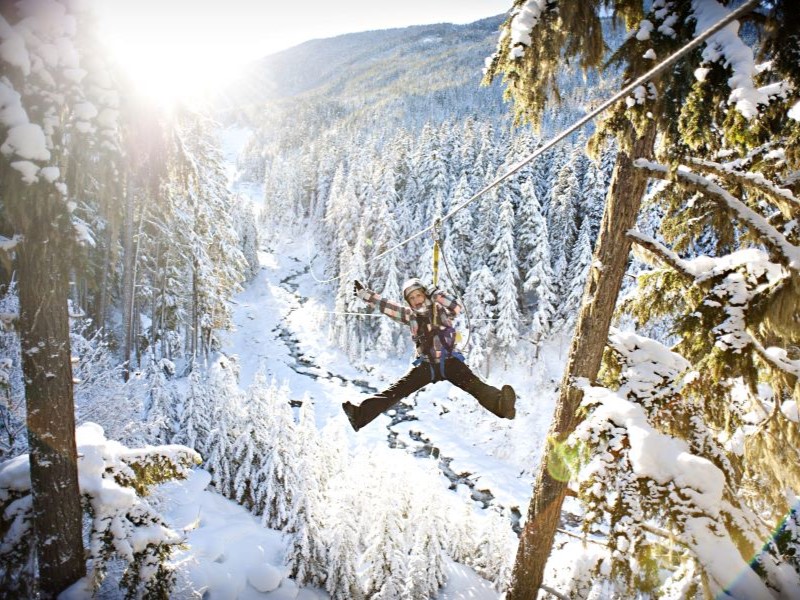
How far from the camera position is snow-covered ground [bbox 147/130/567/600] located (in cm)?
965

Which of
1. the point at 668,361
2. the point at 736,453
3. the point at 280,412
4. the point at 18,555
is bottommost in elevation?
the point at 280,412

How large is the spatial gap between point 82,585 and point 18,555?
2.42 ft

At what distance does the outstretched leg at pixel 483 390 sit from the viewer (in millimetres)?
5801

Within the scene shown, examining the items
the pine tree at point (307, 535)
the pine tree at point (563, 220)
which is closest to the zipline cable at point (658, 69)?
the pine tree at point (307, 535)

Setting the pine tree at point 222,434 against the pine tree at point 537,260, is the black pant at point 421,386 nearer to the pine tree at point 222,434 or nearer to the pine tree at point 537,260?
the pine tree at point 222,434

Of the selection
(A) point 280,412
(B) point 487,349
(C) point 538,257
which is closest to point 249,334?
(B) point 487,349

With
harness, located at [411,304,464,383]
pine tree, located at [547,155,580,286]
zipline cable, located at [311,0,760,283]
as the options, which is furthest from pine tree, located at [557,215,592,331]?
zipline cable, located at [311,0,760,283]

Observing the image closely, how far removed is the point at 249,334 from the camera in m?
39.0

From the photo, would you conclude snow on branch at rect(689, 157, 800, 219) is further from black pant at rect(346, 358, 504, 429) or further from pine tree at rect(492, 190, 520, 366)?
pine tree at rect(492, 190, 520, 366)

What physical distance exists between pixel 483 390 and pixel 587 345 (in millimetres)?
1583

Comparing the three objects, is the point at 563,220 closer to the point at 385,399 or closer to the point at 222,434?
the point at 222,434

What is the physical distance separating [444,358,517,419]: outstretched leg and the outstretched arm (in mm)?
869

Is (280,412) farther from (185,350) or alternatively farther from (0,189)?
(185,350)

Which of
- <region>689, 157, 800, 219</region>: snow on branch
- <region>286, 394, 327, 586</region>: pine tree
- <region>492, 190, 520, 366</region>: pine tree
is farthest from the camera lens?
<region>492, 190, 520, 366</region>: pine tree
